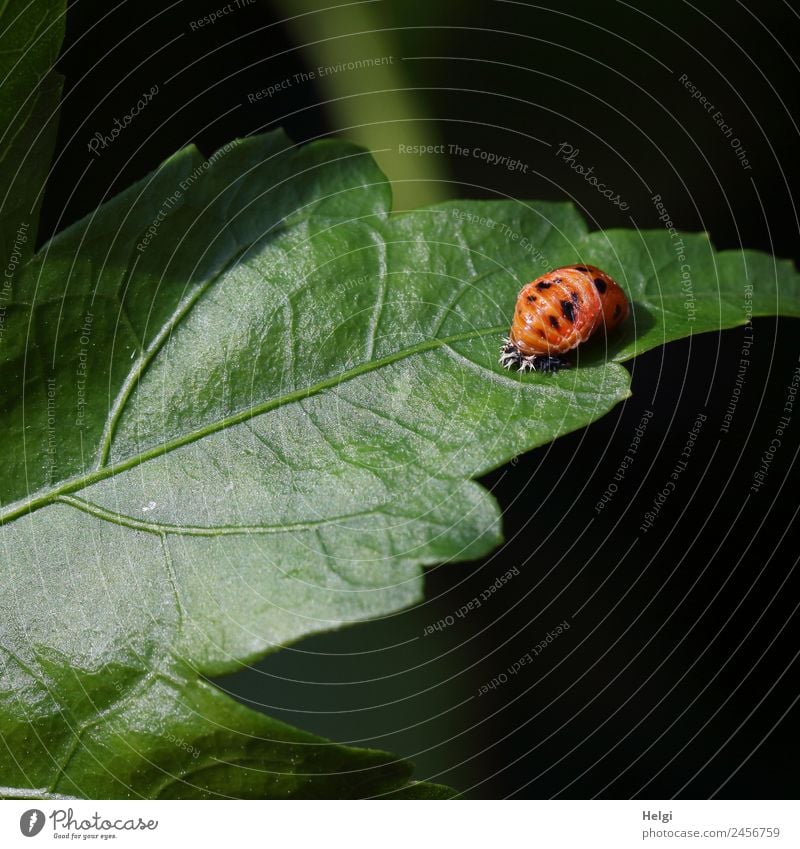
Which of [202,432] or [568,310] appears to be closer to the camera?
[202,432]

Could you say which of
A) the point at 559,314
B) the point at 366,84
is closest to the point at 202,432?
the point at 559,314

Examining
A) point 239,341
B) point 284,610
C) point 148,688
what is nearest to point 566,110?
point 239,341

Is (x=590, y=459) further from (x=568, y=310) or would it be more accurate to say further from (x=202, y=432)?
(x=202, y=432)

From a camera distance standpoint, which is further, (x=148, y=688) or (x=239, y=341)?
(x=239, y=341)

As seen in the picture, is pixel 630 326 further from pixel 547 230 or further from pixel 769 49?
pixel 769 49

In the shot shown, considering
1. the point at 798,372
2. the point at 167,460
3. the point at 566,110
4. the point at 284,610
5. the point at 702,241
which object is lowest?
the point at 284,610

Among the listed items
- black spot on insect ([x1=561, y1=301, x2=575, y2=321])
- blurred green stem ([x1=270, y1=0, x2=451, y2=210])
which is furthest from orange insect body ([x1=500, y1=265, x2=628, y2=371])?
blurred green stem ([x1=270, y1=0, x2=451, y2=210])

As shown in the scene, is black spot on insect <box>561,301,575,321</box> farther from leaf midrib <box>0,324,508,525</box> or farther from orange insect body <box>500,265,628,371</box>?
leaf midrib <box>0,324,508,525</box>
